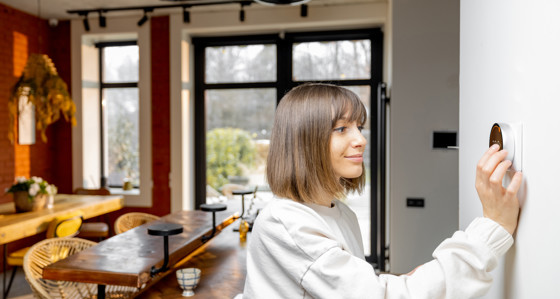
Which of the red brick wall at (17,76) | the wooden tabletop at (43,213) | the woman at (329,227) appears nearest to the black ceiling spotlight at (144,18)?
the red brick wall at (17,76)

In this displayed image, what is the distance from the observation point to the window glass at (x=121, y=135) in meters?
5.46

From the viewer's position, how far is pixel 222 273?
2.18 m

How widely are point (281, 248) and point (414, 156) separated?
2944mm

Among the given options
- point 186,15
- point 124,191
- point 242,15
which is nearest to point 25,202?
point 124,191

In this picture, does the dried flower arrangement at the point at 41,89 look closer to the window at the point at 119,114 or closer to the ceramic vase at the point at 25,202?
the ceramic vase at the point at 25,202

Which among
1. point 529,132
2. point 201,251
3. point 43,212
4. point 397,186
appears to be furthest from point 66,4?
point 529,132

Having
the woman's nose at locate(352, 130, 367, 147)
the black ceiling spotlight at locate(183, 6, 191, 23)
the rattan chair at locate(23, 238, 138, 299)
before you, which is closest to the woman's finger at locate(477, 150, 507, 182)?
the woman's nose at locate(352, 130, 367, 147)

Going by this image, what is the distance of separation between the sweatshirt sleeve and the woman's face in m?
0.22

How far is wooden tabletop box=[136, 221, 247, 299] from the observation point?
1.94 m

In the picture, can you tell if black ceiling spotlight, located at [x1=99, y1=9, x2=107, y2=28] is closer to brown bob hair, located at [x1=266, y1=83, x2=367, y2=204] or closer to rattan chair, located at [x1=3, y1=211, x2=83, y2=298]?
rattan chair, located at [x1=3, y1=211, x2=83, y2=298]

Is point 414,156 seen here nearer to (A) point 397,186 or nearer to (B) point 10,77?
(A) point 397,186

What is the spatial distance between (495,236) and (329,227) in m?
0.34

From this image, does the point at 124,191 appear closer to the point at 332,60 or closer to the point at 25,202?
the point at 25,202

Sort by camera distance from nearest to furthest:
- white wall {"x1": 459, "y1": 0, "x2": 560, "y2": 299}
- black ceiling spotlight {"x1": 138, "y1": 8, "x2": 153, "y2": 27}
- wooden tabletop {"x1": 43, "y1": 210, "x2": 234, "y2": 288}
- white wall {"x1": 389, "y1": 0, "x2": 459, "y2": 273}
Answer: white wall {"x1": 459, "y1": 0, "x2": 560, "y2": 299} < wooden tabletop {"x1": 43, "y1": 210, "x2": 234, "y2": 288} < white wall {"x1": 389, "y1": 0, "x2": 459, "y2": 273} < black ceiling spotlight {"x1": 138, "y1": 8, "x2": 153, "y2": 27}
